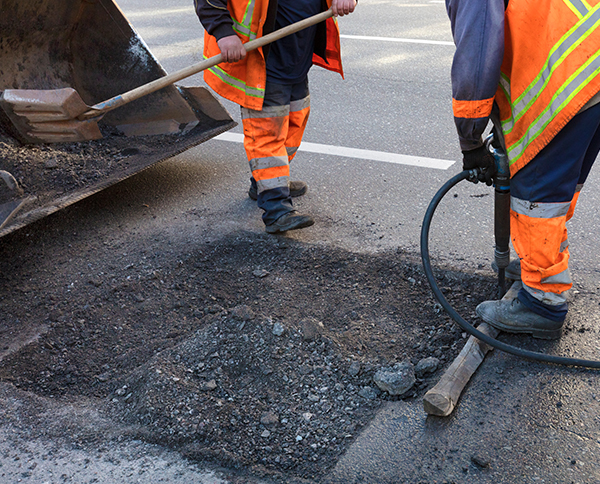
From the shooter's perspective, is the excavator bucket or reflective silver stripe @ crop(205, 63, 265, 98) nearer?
reflective silver stripe @ crop(205, 63, 265, 98)

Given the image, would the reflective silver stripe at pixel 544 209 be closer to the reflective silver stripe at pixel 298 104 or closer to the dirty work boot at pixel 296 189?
the reflective silver stripe at pixel 298 104

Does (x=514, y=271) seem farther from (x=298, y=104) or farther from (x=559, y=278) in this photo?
(x=298, y=104)

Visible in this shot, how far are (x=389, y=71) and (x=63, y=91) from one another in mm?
3570

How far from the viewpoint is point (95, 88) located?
3.96 metres

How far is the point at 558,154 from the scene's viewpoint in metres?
1.93

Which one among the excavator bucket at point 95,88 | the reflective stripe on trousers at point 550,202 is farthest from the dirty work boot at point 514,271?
the excavator bucket at point 95,88

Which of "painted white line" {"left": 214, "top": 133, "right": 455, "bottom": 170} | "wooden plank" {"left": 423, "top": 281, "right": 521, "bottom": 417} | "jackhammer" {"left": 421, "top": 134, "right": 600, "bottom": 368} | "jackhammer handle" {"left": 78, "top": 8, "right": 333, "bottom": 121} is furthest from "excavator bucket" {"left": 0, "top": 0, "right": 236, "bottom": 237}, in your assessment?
"wooden plank" {"left": 423, "top": 281, "right": 521, "bottom": 417}

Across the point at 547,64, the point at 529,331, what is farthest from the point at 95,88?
the point at 529,331

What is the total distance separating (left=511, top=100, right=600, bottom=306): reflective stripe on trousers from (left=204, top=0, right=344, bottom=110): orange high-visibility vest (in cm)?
148

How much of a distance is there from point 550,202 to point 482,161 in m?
0.29

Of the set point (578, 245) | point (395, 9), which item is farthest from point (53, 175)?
point (395, 9)

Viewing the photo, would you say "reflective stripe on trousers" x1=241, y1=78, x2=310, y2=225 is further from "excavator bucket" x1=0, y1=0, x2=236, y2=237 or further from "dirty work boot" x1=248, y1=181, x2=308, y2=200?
"excavator bucket" x1=0, y1=0, x2=236, y2=237

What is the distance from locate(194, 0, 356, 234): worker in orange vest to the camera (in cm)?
298

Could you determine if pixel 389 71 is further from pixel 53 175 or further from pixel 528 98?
pixel 528 98
